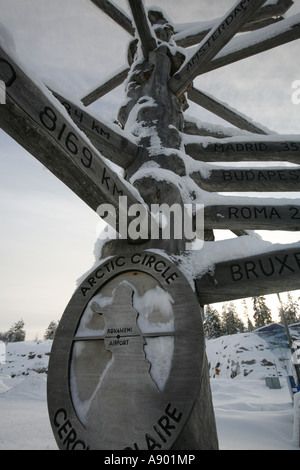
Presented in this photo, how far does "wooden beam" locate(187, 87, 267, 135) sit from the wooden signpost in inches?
50.3

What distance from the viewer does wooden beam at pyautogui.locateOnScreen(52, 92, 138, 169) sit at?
1.91 meters

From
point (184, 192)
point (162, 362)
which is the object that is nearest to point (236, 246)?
point (184, 192)

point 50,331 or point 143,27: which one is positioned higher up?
point 143,27

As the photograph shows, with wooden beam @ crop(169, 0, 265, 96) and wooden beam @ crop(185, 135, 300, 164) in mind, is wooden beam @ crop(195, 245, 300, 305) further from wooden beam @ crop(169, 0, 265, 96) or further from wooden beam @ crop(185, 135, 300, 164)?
wooden beam @ crop(169, 0, 265, 96)

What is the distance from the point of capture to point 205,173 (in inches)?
90.6

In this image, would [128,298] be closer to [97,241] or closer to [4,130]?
[97,241]

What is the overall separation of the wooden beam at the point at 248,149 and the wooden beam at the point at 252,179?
0.99ft

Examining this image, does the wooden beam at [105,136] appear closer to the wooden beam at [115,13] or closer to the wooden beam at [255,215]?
the wooden beam at [255,215]

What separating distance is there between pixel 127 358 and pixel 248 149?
211 centimetres

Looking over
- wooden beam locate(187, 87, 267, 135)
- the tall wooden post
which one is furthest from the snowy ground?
wooden beam locate(187, 87, 267, 135)

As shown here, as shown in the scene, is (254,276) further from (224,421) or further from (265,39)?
(224,421)

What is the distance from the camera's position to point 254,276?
1.49 m

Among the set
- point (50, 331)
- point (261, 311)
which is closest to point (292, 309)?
point (261, 311)
